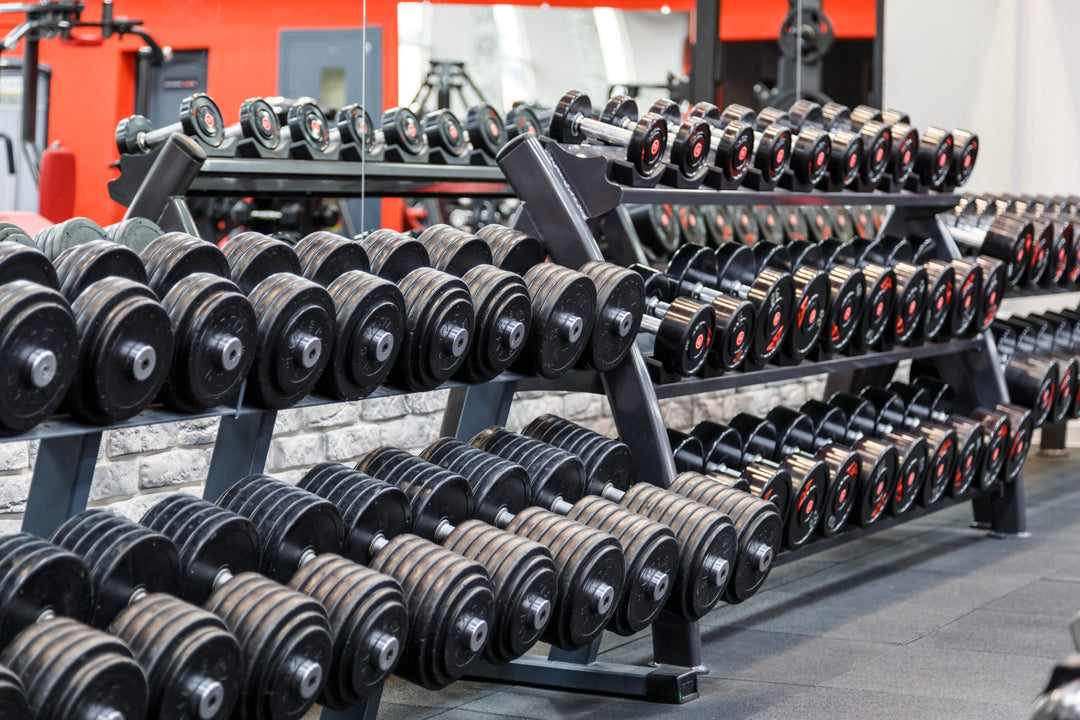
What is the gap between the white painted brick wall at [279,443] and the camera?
2984 mm

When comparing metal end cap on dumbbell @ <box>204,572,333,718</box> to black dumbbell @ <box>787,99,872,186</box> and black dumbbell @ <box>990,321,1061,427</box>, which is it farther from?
black dumbbell @ <box>990,321,1061,427</box>

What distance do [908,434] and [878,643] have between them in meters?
0.90

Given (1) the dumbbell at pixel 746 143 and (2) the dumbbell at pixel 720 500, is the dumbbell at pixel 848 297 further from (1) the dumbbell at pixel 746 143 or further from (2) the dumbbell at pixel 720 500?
(2) the dumbbell at pixel 720 500

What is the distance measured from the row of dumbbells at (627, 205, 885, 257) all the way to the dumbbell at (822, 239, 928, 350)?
1.65 metres

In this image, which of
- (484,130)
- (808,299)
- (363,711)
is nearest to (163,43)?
(484,130)

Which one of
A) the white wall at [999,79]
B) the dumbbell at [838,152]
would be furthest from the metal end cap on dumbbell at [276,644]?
the white wall at [999,79]

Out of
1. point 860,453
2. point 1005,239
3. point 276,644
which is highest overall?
point 1005,239

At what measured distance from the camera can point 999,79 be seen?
6.69 m

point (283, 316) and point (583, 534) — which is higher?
point (283, 316)

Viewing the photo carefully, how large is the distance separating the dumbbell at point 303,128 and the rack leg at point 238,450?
5.45ft

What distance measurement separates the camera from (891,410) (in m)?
4.40

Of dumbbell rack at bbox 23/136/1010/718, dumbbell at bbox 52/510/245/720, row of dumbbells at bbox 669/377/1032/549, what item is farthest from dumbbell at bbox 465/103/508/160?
dumbbell at bbox 52/510/245/720

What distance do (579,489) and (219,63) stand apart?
1.92 meters

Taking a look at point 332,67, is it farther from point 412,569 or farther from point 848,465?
point 412,569
